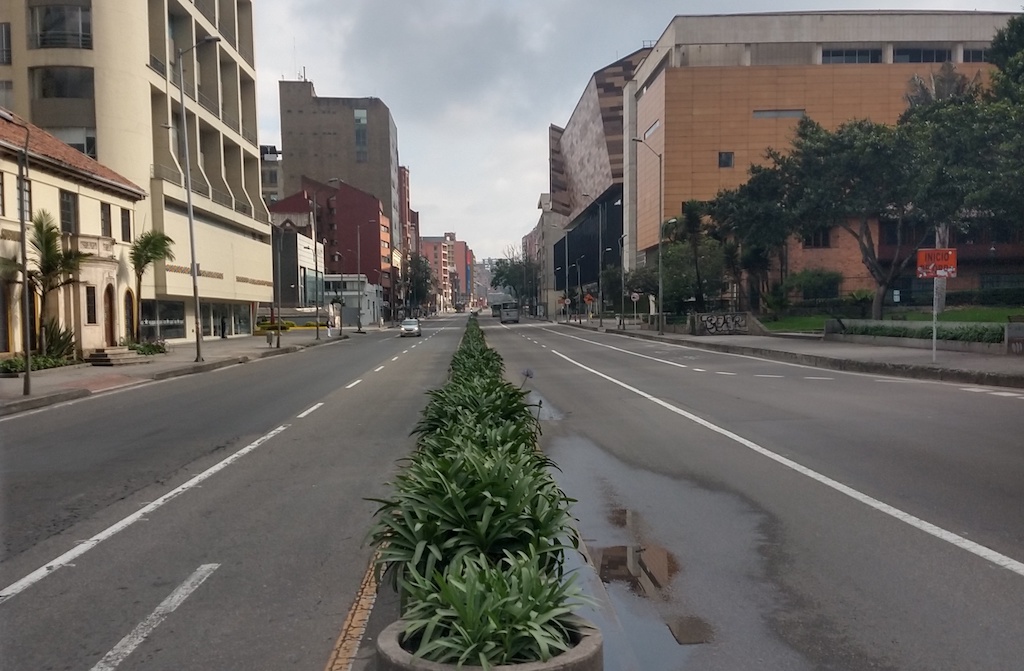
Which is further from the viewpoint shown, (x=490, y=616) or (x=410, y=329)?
(x=410, y=329)

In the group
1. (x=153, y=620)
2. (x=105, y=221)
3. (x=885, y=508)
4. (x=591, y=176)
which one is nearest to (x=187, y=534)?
(x=153, y=620)

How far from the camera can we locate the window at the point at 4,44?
120 feet

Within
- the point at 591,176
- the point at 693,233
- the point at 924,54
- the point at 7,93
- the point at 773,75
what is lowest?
the point at 693,233

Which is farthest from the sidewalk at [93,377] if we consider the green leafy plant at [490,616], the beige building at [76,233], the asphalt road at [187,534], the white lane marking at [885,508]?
the green leafy plant at [490,616]

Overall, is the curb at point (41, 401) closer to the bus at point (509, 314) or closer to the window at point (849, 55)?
the bus at point (509, 314)

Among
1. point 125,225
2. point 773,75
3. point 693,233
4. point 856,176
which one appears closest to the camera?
point 125,225

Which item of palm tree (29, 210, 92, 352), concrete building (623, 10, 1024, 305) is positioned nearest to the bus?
concrete building (623, 10, 1024, 305)

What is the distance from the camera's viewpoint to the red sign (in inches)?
909

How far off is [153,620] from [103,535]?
7.81 feet

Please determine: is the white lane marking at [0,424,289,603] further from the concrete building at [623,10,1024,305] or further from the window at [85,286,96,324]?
the concrete building at [623,10,1024,305]

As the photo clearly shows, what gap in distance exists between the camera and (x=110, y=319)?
32906 mm

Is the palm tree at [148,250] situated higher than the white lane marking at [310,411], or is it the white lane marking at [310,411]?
the palm tree at [148,250]

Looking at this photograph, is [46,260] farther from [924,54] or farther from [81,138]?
[924,54]

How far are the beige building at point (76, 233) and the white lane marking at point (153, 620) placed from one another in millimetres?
22343
